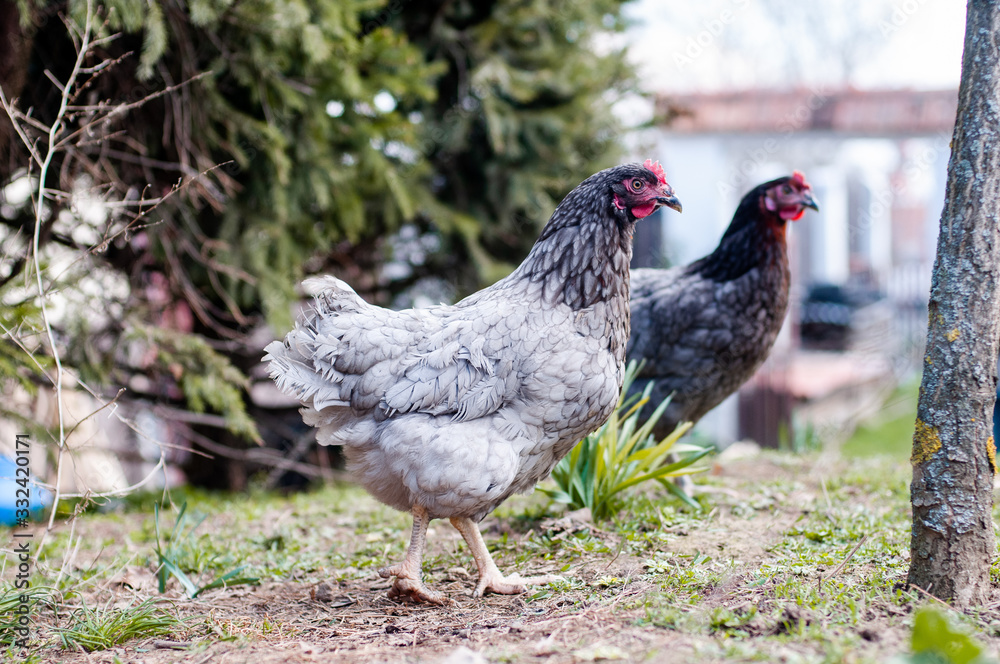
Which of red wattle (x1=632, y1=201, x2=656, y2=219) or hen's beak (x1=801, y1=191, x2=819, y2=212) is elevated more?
hen's beak (x1=801, y1=191, x2=819, y2=212)

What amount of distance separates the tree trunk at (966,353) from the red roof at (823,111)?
7.74 m

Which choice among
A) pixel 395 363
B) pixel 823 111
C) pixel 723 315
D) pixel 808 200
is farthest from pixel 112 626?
pixel 823 111

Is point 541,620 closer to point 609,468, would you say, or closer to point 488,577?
point 488,577

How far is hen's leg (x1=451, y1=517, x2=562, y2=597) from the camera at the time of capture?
286 cm

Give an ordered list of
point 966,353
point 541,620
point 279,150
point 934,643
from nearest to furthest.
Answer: point 934,643 → point 966,353 → point 541,620 → point 279,150

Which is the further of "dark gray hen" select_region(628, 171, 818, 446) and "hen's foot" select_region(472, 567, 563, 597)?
"dark gray hen" select_region(628, 171, 818, 446)

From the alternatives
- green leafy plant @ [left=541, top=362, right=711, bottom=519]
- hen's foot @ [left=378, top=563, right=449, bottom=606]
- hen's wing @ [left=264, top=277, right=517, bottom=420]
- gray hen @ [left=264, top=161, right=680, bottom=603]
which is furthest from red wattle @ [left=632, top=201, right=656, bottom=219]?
hen's foot @ [left=378, top=563, right=449, bottom=606]

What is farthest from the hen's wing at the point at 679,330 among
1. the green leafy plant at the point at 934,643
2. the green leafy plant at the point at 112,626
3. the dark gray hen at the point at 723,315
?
the green leafy plant at the point at 112,626

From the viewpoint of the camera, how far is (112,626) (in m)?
2.57

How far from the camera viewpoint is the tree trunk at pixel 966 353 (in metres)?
2.20

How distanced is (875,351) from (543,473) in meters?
12.0

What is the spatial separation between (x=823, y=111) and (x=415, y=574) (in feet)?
32.1

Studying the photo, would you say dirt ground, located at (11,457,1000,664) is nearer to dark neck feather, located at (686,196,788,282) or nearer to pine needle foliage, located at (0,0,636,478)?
dark neck feather, located at (686,196,788,282)

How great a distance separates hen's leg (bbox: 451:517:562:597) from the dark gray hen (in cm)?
148
